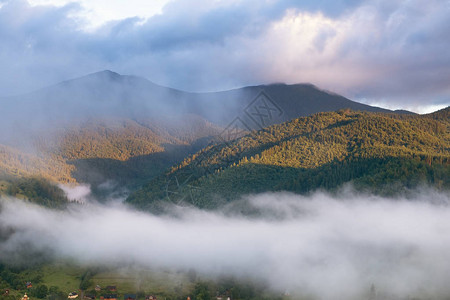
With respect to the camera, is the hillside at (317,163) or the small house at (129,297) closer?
the small house at (129,297)

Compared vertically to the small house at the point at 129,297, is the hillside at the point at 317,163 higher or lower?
higher

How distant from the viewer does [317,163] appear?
534 feet

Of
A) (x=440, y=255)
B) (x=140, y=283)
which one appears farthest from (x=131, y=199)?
(x=440, y=255)

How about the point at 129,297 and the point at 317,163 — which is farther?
the point at 317,163

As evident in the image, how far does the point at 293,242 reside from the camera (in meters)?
138

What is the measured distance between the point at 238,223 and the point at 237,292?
4635cm

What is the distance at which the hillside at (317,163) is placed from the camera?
133875 millimetres

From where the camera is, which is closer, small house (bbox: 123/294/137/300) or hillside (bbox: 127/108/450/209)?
small house (bbox: 123/294/137/300)

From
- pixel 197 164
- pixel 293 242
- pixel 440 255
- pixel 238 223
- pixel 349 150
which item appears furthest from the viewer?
pixel 197 164

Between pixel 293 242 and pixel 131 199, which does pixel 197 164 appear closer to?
pixel 131 199

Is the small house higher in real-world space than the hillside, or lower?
lower

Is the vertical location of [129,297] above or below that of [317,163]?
below

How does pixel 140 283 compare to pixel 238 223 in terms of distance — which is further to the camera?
pixel 238 223

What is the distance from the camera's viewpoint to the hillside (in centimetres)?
13388
